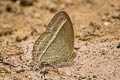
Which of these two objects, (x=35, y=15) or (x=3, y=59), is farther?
(x=35, y=15)

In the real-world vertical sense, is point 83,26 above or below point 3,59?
above

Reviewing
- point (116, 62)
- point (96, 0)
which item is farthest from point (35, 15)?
point (116, 62)

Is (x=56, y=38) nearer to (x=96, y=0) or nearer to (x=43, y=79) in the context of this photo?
(x=43, y=79)

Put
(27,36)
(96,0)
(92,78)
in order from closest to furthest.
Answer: (92,78) → (27,36) → (96,0)

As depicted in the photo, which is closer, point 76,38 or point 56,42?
point 56,42

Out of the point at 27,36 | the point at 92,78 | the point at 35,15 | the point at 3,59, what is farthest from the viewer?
the point at 35,15

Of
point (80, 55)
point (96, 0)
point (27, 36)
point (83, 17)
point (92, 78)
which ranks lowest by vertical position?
point (92, 78)

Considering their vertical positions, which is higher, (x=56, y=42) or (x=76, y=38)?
(x=76, y=38)

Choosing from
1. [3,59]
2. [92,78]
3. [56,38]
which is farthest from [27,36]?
[92,78]
